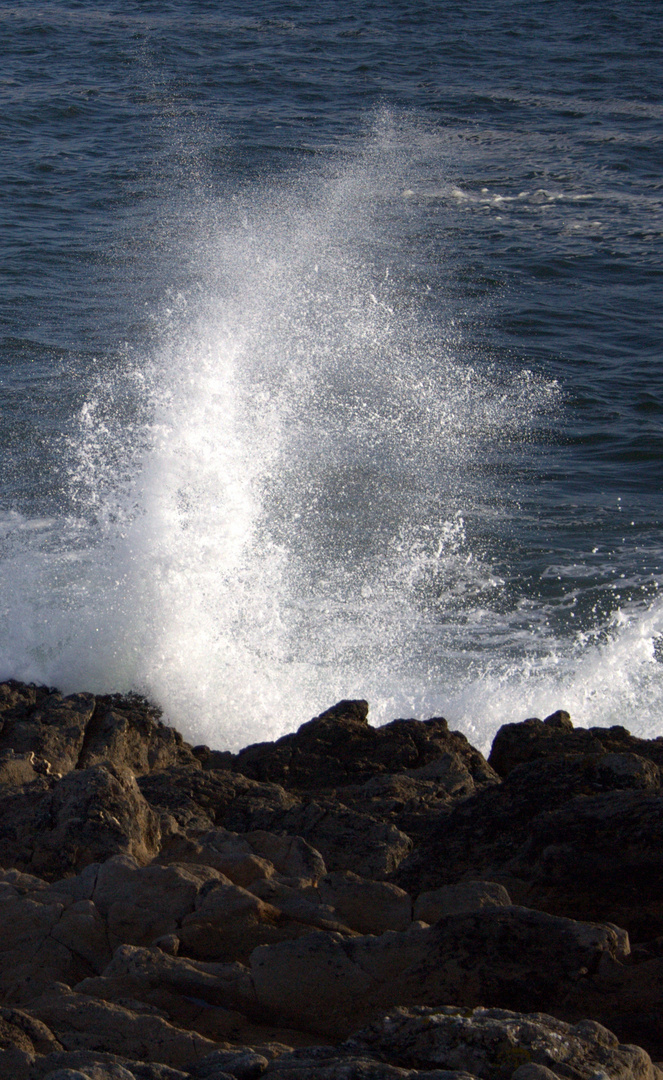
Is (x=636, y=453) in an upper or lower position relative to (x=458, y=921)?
upper

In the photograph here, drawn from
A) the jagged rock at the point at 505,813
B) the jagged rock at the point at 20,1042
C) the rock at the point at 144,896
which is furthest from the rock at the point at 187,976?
the jagged rock at the point at 505,813

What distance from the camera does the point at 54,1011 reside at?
10.2 feet

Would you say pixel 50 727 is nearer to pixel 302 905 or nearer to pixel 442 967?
pixel 302 905

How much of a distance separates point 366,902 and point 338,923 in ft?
0.57

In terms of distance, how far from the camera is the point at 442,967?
122 inches

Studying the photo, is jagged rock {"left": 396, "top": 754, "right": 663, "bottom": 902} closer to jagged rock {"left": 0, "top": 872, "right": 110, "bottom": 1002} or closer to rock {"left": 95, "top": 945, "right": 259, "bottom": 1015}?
rock {"left": 95, "top": 945, "right": 259, "bottom": 1015}

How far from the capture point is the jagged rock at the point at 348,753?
5.71 metres

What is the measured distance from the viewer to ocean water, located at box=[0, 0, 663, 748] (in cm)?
775

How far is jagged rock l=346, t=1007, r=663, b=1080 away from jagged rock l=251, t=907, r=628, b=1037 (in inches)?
14.0

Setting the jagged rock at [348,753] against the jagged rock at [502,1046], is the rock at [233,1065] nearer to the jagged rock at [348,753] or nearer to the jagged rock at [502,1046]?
the jagged rock at [502,1046]

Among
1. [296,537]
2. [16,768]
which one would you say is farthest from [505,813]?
[296,537]

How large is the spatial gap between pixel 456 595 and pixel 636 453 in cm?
367

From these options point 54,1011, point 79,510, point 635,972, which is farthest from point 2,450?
point 635,972

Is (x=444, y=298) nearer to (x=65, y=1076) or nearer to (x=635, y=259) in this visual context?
(x=635, y=259)
